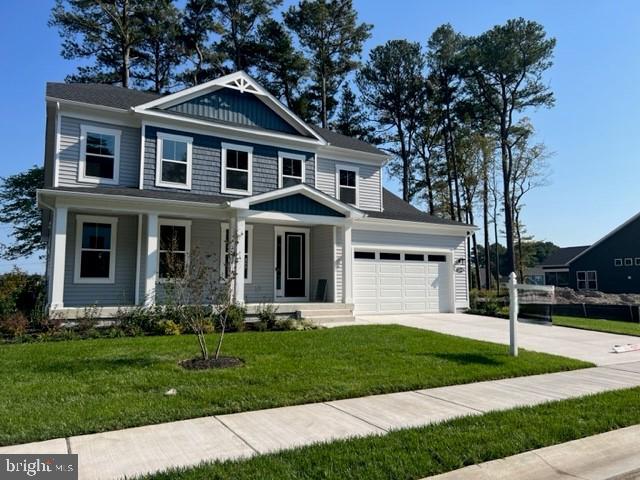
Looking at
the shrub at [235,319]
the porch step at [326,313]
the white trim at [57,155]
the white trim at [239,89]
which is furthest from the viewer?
the white trim at [239,89]

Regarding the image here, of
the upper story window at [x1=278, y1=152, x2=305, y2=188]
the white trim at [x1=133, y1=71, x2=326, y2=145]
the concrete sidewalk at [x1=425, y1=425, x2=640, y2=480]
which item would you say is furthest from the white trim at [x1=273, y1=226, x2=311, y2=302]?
the concrete sidewalk at [x1=425, y1=425, x2=640, y2=480]

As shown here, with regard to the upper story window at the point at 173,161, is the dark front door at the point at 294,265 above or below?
below

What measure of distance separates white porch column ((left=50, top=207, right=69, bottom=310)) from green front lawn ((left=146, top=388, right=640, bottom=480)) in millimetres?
8991

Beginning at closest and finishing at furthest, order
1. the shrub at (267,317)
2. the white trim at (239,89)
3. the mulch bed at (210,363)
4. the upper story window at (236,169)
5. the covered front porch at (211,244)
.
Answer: the mulch bed at (210,363)
the covered front porch at (211,244)
the shrub at (267,317)
the white trim at (239,89)
the upper story window at (236,169)

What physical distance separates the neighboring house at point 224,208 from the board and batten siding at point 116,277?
0.03 m

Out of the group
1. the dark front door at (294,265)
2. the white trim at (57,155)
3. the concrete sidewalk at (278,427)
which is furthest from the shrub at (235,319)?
the concrete sidewalk at (278,427)

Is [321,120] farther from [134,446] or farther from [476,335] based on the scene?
[134,446]

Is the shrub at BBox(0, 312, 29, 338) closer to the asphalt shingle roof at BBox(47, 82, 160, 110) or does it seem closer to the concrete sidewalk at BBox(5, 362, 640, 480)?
the asphalt shingle roof at BBox(47, 82, 160, 110)

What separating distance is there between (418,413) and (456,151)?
29250mm

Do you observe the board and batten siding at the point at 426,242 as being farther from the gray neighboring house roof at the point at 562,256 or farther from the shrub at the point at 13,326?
the gray neighboring house roof at the point at 562,256

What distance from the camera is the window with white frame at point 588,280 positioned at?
104 ft

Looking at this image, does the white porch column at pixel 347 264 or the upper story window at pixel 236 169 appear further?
the upper story window at pixel 236 169

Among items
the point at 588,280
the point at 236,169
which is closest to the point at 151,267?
the point at 236,169

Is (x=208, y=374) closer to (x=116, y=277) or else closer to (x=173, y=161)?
(x=116, y=277)
